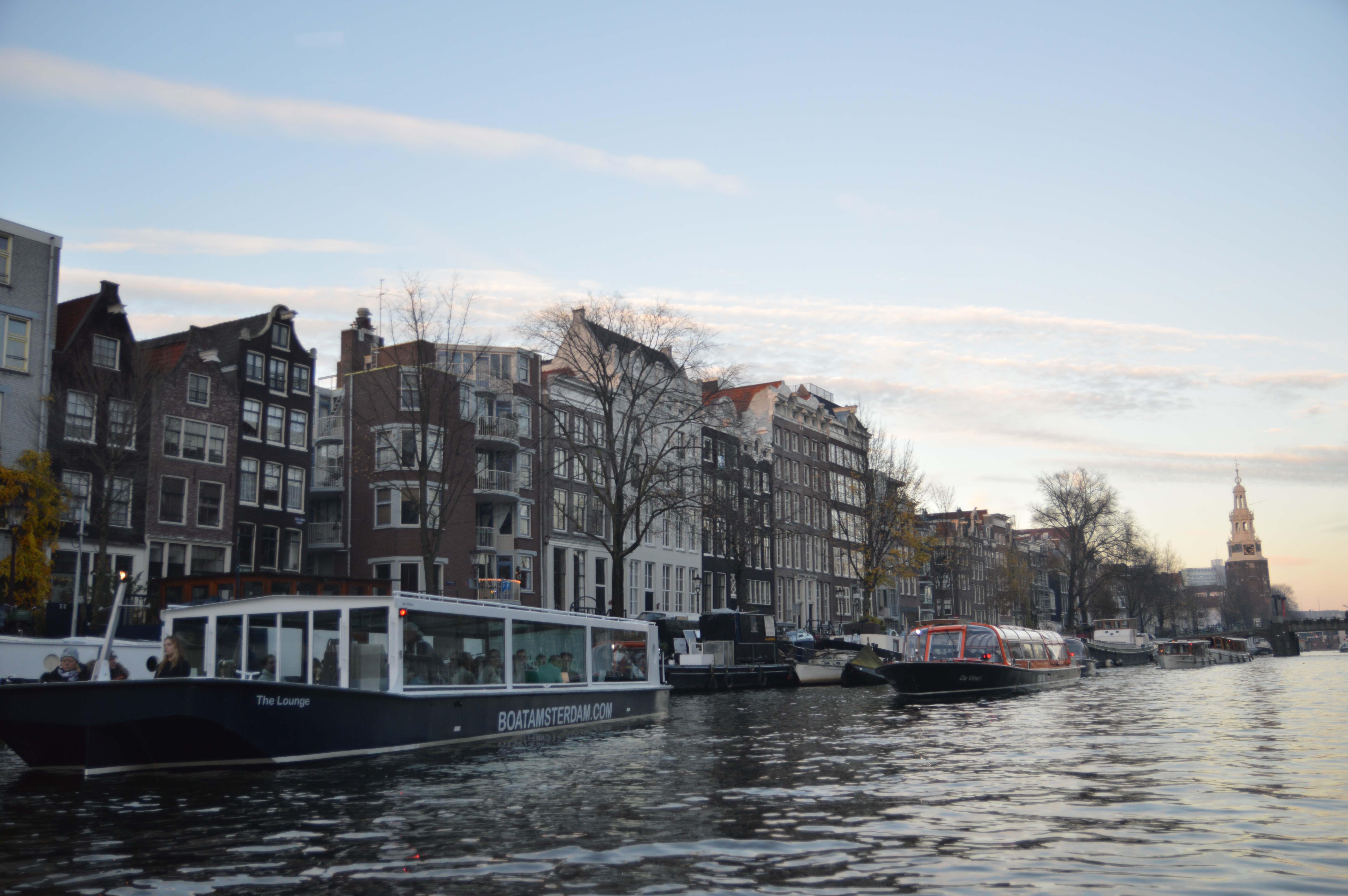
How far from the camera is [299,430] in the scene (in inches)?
2255

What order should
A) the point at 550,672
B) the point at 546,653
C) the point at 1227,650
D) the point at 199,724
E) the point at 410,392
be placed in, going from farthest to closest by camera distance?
the point at 1227,650
the point at 410,392
the point at 550,672
the point at 546,653
the point at 199,724

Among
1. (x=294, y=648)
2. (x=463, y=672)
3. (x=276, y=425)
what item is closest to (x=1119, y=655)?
(x=276, y=425)

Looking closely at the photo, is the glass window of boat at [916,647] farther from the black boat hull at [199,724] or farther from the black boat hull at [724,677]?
the black boat hull at [199,724]

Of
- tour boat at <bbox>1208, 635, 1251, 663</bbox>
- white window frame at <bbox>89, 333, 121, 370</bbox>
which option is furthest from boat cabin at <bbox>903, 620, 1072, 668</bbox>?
tour boat at <bbox>1208, 635, 1251, 663</bbox>

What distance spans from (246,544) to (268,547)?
1.31 m

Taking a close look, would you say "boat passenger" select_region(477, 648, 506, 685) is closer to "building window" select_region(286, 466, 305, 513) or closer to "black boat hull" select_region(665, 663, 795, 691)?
"black boat hull" select_region(665, 663, 795, 691)

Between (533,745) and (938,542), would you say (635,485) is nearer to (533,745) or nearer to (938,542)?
(533,745)

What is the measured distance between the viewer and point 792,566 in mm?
90750

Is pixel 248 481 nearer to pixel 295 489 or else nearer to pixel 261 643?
pixel 295 489

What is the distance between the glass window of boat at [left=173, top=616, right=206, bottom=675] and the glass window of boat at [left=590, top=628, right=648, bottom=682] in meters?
9.67

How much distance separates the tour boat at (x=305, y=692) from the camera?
18219 millimetres

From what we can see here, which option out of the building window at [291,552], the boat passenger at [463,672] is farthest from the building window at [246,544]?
the boat passenger at [463,672]

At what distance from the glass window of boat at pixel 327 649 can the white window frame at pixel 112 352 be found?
Answer: 32179mm

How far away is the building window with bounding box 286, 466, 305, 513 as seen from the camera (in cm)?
5609
